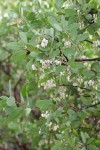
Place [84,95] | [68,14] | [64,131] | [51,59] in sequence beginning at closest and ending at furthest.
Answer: [51,59] → [68,14] → [64,131] → [84,95]

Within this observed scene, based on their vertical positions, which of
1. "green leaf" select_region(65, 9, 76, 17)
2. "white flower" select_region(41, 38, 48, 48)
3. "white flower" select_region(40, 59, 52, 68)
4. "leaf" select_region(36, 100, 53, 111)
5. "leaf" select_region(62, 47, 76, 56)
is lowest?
"leaf" select_region(36, 100, 53, 111)

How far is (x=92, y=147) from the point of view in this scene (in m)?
1.83

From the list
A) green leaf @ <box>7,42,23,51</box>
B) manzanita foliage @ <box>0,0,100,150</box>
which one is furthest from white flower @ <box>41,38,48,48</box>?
green leaf @ <box>7,42,23,51</box>

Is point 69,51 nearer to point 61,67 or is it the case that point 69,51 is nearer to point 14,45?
point 61,67

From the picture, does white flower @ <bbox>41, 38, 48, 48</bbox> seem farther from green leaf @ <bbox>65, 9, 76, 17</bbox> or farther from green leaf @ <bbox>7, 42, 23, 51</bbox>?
green leaf @ <bbox>65, 9, 76, 17</bbox>

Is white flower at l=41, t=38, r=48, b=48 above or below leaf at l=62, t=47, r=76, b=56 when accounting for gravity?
above

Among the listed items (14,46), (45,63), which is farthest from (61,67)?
(14,46)

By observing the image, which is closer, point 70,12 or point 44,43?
point 44,43

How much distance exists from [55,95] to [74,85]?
0.12 meters

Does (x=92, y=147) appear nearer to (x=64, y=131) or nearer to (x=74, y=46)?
(x=64, y=131)

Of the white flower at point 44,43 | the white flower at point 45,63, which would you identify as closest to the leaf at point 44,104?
the white flower at point 45,63

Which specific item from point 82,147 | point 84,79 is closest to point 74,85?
point 84,79

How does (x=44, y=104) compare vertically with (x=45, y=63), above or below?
below

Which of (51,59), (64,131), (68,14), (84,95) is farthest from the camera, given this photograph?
(84,95)
